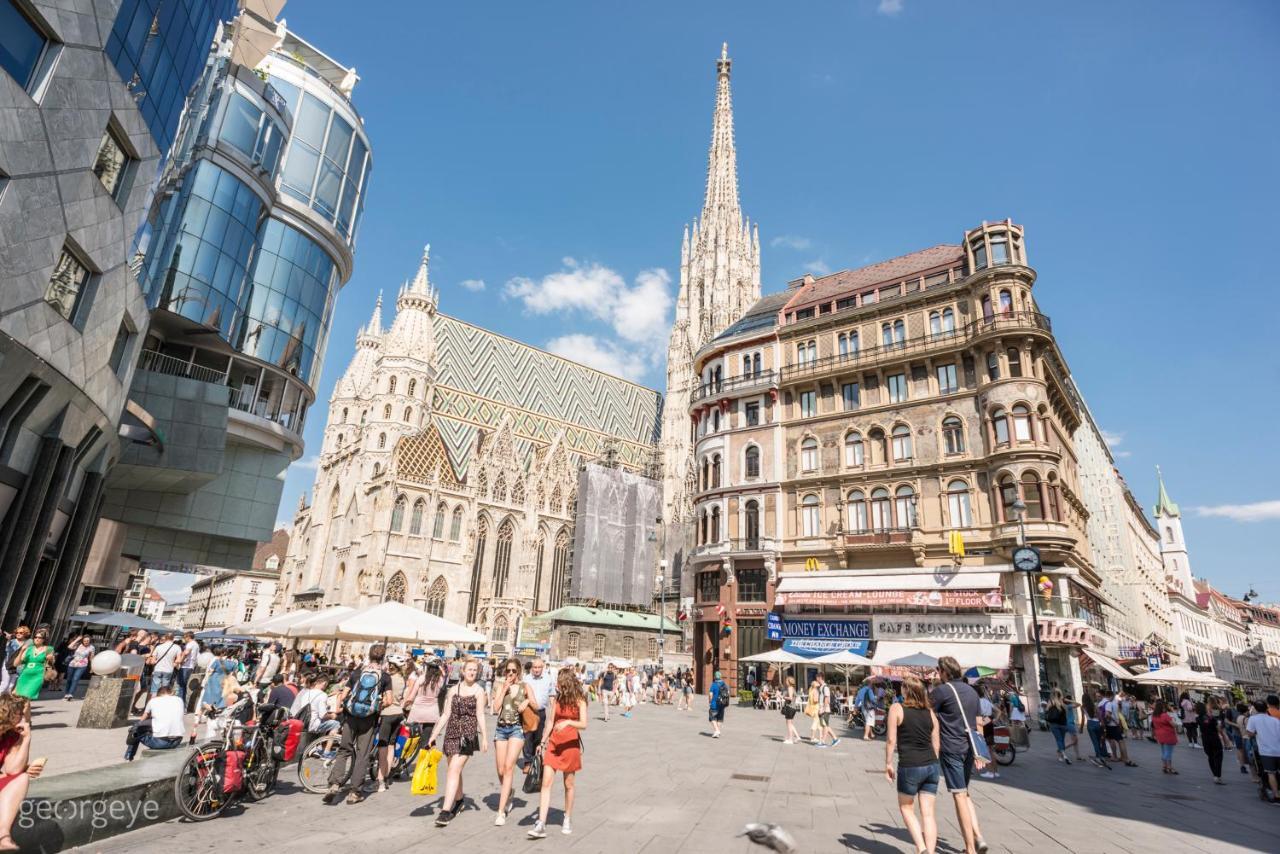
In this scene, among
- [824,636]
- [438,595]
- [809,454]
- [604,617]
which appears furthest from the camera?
[438,595]

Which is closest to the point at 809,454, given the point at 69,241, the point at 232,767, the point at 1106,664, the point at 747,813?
the point at 1106,664

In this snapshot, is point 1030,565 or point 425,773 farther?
point 1030,565

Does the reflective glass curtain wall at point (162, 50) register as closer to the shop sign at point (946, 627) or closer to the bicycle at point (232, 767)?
the bicycle at point (232, 767)

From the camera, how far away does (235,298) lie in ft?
109

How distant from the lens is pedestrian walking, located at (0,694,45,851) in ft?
16.1

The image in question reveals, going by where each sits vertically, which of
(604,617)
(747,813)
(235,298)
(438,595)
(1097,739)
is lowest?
(747,813)

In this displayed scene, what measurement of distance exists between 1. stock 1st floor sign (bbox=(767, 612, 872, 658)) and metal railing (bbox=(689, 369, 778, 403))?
1022cm

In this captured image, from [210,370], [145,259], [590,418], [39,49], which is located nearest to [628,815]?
[39,49]

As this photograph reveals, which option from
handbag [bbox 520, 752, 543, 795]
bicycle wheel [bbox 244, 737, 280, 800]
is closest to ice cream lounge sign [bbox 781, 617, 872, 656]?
handbag [bbox 520, 752, 543, 795]

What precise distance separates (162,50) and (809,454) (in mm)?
26945

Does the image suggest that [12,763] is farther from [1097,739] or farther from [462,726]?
[1097,739]

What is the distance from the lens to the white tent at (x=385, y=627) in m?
14.1

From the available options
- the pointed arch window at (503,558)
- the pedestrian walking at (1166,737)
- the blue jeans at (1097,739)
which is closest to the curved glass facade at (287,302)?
the pointed arch window at (503,558)

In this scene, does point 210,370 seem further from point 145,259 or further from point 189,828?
point 189,828
